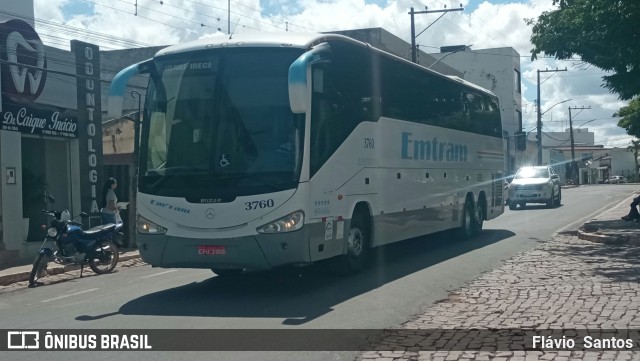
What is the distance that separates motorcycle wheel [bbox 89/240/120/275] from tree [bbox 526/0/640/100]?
12604 millimetres

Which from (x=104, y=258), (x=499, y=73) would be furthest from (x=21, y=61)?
(x=499, y=73)

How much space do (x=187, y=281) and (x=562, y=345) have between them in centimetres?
684

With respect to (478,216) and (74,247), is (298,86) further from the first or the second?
(478,216)

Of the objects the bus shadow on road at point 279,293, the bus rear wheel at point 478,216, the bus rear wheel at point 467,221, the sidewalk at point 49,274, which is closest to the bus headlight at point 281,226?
the bus shadow on road at point 279,293

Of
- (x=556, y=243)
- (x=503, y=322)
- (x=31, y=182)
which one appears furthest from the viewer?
(x=31, y=182)

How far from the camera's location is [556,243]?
16.4 m

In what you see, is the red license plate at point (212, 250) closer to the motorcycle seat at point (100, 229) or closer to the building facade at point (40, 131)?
the motorcycle seat at point (100, 229)

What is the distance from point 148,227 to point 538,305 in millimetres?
5447

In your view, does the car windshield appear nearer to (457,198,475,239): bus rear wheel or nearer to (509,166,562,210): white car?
(509,166,562,210): white car

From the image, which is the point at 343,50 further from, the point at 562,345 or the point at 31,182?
the point at 31,182

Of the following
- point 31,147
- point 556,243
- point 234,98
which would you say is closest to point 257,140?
point 234,98

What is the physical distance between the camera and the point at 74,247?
12.9 m

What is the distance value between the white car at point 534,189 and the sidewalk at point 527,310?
18.0 metres

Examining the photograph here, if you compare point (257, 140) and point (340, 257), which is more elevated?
point (257, 140)
